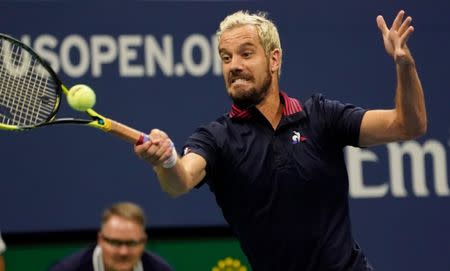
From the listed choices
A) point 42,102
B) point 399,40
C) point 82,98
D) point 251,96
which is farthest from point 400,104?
point 42,102

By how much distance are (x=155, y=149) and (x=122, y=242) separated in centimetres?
80

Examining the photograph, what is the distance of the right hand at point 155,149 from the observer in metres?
4.08

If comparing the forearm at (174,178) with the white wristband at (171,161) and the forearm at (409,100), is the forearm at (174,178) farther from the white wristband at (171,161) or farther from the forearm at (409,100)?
the forearm at (409,100)

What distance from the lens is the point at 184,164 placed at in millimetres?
4457

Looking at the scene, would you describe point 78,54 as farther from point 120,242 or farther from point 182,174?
point 182,174

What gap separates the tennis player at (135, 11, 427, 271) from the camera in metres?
4.58

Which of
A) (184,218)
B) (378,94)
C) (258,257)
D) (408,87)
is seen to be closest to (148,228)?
(184,218)

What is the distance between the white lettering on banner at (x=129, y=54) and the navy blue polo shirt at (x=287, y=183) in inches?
73.7

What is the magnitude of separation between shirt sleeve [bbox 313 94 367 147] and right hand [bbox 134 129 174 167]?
2.75 ft

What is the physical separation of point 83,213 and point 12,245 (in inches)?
16.4

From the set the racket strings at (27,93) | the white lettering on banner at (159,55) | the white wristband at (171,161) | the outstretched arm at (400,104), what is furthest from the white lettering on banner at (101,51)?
the white wristband at (171,161)

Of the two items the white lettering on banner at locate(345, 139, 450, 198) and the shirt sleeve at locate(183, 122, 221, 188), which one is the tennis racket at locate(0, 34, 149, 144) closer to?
the shirt sleeve at locate(183, 122, 221, 188)

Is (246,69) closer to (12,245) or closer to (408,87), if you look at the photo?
(408,87)

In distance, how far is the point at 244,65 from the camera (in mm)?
4688
